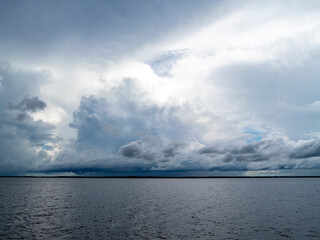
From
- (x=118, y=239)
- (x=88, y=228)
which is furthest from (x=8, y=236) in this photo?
(x=118, y=239)

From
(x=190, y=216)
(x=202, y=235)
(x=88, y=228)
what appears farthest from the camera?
(x=190, y=216)

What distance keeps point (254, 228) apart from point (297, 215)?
779 inches

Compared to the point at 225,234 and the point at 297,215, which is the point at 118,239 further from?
the point at 297,215

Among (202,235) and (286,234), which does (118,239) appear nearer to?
(202,235)

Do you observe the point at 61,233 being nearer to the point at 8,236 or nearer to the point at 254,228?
the point at 8,236

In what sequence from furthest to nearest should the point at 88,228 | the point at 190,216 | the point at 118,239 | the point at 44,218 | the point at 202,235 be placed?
the point at 190,216 → the point at 44,218 → the point at 88,228 → the point at 202,235 → the point at 118,239

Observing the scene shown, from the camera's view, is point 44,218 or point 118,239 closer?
point 118,239

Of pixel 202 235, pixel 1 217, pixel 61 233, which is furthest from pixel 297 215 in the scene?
pixel 1 217

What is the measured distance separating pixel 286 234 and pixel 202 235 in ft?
45.3

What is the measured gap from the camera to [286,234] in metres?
39.1

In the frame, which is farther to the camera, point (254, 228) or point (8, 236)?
point (254, 228)

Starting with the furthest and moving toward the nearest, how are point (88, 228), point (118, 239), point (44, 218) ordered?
point (44, 218) < point (88, 228) < point (118, 239)

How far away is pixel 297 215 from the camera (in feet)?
183

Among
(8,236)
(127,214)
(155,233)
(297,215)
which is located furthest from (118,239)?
(297,215)
